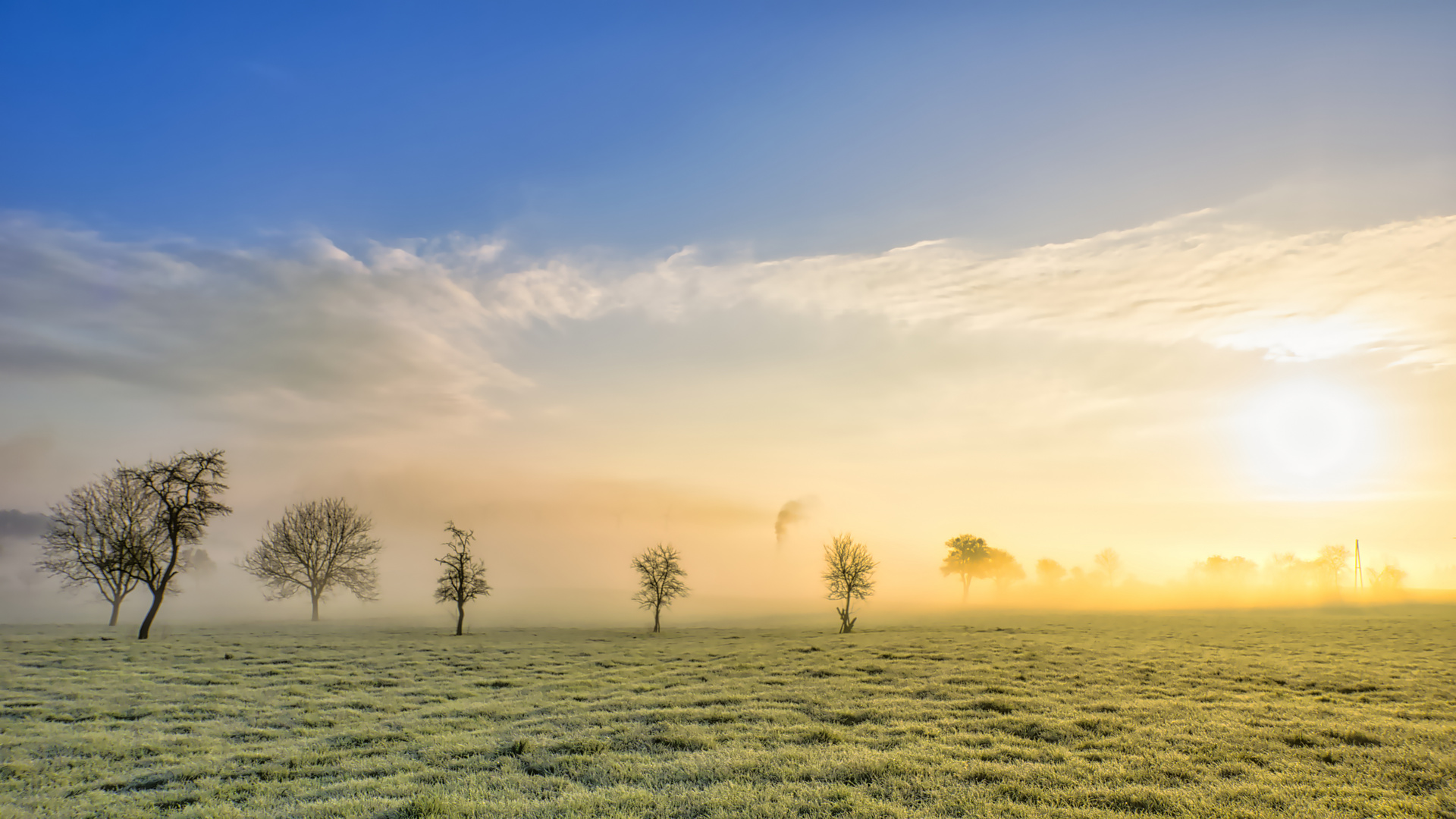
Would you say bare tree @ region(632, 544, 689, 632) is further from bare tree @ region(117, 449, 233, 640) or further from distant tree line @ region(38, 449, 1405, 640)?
bare tree @ region(117, 449, 233, 640)

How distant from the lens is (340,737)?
16328 millimetres

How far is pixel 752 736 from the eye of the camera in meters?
15.0

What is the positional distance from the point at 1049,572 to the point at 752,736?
178531 millimetres

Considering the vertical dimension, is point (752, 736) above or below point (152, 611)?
above

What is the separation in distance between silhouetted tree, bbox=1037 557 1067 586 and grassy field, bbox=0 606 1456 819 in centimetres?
14754

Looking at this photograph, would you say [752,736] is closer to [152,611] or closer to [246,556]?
[152,611]

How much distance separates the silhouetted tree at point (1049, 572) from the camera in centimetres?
16925

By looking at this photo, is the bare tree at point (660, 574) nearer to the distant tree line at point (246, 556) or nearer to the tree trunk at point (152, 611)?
the distant tree line at point (246, 556)

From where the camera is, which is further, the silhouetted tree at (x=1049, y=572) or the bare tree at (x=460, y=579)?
the silhouetted tree at (x=1049, y=572)

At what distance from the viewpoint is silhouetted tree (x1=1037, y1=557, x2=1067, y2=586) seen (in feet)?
555

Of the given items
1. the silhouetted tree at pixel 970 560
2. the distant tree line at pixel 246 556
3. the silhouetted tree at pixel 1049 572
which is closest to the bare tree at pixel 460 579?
the distant tree line at pixel 246 556

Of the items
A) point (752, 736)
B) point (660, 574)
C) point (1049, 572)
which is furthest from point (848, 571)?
point (1049, 572)

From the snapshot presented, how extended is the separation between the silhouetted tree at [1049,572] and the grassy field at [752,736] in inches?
5809

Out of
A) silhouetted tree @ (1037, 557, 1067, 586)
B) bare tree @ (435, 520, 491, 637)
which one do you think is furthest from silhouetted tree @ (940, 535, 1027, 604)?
bare tree @ (435, 520, 491, 637)
